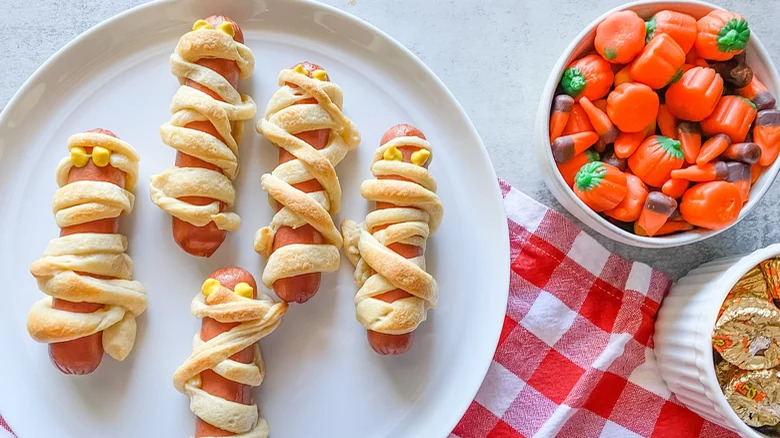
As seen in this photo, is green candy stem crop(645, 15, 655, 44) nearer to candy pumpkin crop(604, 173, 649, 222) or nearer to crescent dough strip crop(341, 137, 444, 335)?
candy pumpkin crop(604, 173, 649, 222)

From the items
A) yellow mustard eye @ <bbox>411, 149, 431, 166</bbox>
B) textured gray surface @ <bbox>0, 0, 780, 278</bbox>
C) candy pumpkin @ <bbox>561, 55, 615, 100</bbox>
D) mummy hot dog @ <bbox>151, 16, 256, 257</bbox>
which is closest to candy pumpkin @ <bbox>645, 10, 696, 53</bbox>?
candy pumpkin @ <bbox>561, 55, 615, 100</bbox>

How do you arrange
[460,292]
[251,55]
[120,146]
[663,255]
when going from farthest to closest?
[663,255], [460,292], [251,55], [120,146]

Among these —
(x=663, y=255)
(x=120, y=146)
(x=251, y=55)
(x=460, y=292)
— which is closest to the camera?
(x=120, y=146)

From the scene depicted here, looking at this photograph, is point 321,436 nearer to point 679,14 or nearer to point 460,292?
point 460,292

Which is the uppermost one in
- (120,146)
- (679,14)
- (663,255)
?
(120,146)

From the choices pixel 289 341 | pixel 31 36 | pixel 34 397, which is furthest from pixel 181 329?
pixel 31 36

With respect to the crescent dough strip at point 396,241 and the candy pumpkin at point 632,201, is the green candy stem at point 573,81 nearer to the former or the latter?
the candy pumpkin at point 632,201
